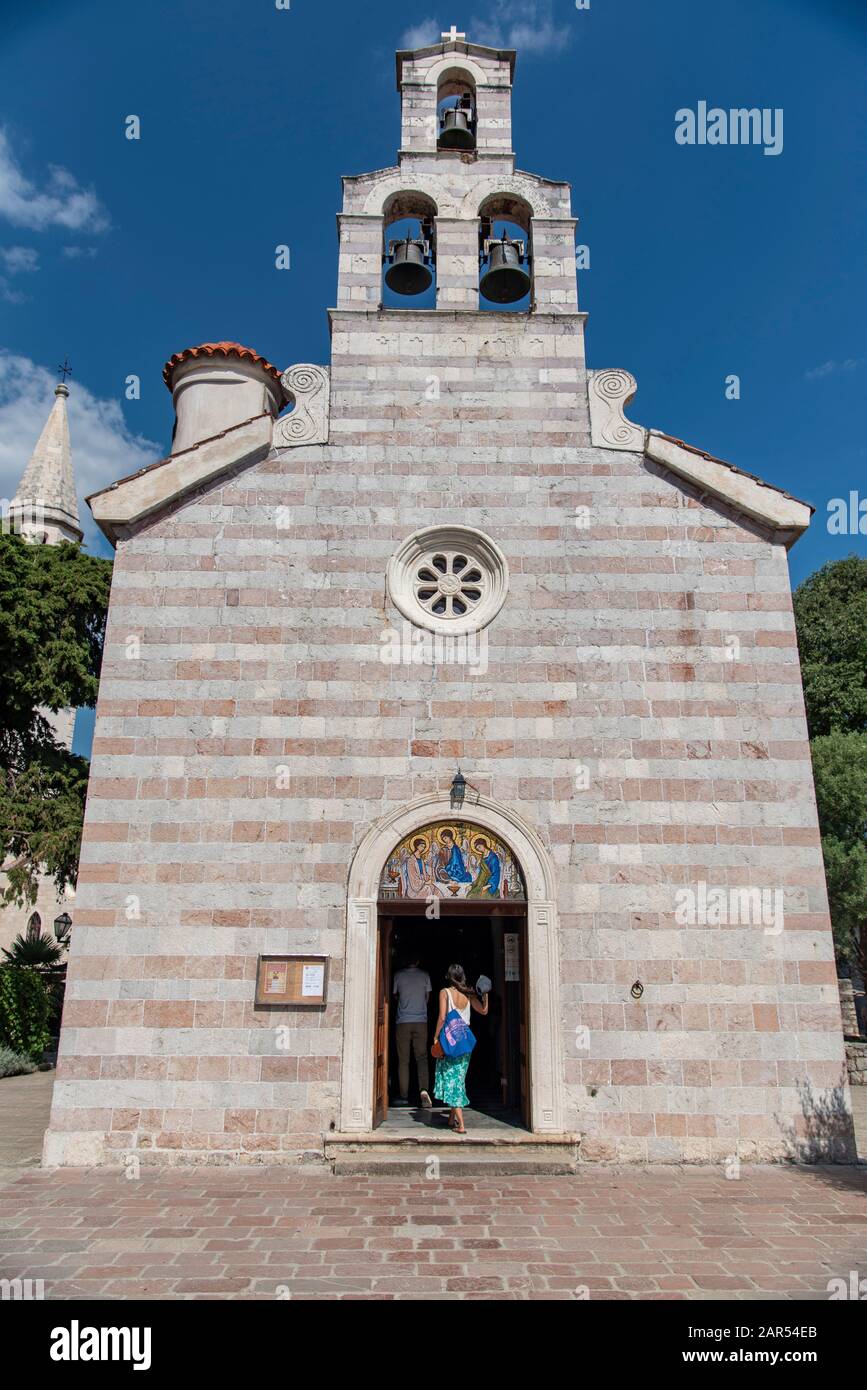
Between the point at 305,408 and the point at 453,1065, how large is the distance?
7.70 meters

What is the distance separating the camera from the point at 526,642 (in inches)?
383

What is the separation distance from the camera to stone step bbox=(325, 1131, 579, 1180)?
797 centimetres

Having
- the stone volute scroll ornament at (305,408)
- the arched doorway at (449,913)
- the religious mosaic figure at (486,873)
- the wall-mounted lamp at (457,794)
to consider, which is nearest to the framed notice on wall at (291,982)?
the arched doorway at (449,913)

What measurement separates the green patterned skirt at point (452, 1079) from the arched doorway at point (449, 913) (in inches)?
25.2

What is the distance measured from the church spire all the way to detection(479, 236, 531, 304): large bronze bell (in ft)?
81.2

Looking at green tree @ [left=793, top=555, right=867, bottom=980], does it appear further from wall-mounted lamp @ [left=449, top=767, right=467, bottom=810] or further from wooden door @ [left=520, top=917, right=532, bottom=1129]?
wall-mounted lamp @ [left=449, top=767, right=467, bottom=810]

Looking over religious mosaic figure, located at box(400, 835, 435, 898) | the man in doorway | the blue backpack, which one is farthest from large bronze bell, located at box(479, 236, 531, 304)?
the blue backpack

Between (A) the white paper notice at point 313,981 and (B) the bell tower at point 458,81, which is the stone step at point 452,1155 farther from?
(B) the bell tower at point 458,81

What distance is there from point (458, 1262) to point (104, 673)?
6718mm

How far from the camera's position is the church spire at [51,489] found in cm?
3228
